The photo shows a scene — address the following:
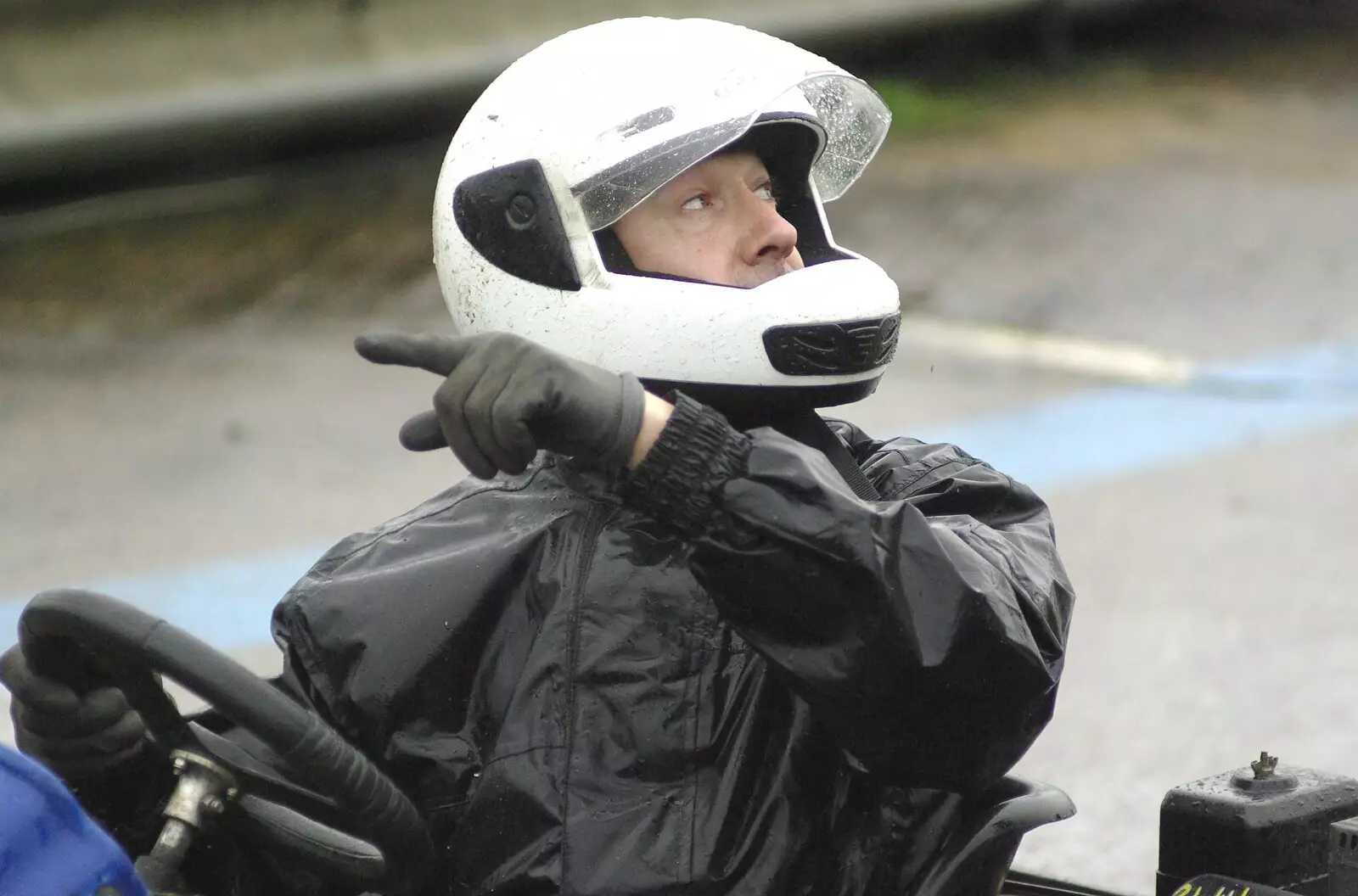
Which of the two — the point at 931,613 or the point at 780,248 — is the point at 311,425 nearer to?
the point at 780,248

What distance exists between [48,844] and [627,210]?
0.94 meters

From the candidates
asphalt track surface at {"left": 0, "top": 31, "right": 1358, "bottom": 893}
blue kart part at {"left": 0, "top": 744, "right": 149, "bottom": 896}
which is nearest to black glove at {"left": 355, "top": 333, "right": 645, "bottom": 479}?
blue kart part at {"left": 0, "top": 744, "right": 149, "bottom": 896}

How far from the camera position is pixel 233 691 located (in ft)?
6.08

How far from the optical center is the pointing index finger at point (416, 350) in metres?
1.77

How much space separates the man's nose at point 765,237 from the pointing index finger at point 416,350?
53cm

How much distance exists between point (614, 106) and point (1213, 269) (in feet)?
19.1

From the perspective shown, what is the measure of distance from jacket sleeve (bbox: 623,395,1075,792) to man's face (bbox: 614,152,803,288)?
422mm

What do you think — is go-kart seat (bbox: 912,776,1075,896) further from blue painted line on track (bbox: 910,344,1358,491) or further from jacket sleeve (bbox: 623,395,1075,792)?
blue painted line on track (bbox: 910,344,1358,491)

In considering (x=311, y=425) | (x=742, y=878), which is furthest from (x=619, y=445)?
(x=311, y=425)

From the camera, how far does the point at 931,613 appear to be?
1.82 meters

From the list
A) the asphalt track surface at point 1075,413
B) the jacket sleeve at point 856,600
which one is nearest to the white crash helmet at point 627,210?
the jacket sleeve at point 856,600

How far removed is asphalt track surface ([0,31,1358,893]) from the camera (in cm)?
457

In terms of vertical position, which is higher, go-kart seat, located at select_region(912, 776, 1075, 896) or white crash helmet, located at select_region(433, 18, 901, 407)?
white crash helmet, located at select_region(433, 18, 901, 407)

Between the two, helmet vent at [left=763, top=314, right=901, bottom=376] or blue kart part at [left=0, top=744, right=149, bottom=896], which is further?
helmet vent at [left=763, top=314, right=901, bottom=376]
